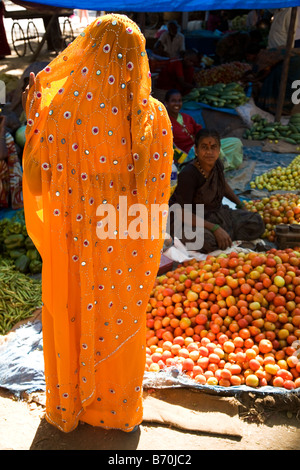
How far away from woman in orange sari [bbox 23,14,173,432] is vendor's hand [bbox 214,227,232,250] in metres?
1.91

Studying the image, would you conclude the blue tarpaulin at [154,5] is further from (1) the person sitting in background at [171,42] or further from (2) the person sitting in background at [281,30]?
(1) the person sitting in background at [171,42]

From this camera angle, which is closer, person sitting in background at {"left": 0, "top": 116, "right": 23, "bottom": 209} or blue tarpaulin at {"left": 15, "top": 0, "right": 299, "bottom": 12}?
person sitting in background at {"left": 0, "top": 116, "right": 23, "bottom": 209}

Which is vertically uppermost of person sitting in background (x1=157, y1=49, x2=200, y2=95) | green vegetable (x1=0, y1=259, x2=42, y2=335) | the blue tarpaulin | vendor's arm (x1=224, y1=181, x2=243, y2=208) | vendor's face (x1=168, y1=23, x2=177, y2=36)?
the blue tarpaulin

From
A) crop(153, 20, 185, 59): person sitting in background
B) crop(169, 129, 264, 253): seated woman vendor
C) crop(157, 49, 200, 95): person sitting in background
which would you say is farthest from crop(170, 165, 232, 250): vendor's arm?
crop(153, 20, 185, 59): person sitting in background

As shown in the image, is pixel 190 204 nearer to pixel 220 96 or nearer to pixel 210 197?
pixel 210 197

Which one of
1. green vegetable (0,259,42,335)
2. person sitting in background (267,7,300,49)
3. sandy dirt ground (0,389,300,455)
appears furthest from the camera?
person sitting in background (267,7,300,49)

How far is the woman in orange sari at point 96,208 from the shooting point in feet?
5.93

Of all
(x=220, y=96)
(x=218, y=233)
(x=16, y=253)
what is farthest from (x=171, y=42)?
(x=16, y=253)

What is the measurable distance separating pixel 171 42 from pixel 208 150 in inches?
273

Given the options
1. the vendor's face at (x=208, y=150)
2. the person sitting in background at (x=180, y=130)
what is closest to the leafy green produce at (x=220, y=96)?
the person sitting in background at (x=180, y=130)

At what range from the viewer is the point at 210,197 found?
4.16m

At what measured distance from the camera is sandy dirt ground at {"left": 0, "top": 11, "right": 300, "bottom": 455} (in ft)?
7.67

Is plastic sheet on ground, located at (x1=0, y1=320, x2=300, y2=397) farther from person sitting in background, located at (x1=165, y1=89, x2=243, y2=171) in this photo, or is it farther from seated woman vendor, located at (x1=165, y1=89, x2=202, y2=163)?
seated woman vendor, located at (x1=165, y1=89, x2=202, y2=163)

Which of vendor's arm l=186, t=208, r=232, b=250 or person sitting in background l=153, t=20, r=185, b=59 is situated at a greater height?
person sitting in background l=153, t=20, r=185, b=59
